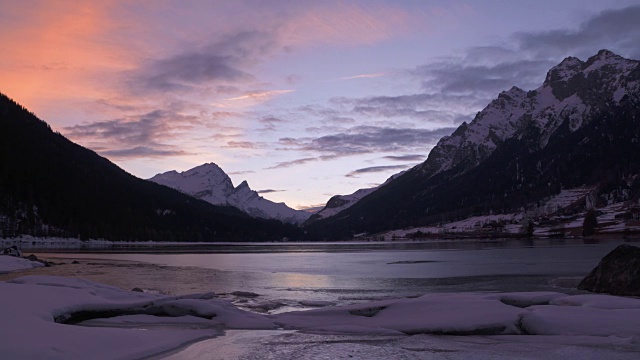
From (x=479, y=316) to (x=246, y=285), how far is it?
24.2m

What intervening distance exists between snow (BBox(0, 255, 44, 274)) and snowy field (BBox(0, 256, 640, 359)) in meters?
33.1

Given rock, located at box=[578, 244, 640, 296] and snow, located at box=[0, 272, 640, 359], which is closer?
snow, located at box=[0, 272, 640, 359]

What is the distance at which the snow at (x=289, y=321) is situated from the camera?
15.1 metres

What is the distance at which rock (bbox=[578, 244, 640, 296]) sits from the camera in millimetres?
29984

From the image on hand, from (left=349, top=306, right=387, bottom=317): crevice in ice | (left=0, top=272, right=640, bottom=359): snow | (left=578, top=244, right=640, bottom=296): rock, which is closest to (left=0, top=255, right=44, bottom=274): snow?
(left=0, top=272, right=640, bottom=359): snow

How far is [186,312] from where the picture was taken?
75.0 ft

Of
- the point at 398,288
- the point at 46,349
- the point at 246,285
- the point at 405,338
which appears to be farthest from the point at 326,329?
the point at 246,285

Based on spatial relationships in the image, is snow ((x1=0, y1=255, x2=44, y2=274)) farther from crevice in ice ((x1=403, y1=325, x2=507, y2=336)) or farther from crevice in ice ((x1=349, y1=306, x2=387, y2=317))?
crevice in ice ((x1=403, y1=325, x2=507, y2=336))

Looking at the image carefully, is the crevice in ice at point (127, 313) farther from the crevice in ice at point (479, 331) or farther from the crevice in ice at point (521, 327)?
the crevice in ice at point (521, 327)

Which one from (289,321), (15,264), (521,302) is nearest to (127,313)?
(289,321)

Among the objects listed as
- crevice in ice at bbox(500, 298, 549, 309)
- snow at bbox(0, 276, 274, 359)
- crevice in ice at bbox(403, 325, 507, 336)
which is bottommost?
crevice in ice at bbox(403, 325, 507, 336)

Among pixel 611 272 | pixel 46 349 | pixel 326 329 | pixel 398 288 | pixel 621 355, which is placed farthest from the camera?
pixel 398 288

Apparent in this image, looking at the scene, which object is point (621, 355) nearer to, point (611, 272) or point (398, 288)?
point (611, 272)

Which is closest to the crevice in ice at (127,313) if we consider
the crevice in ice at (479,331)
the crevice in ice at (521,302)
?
the crevice in ice at (479,331)
